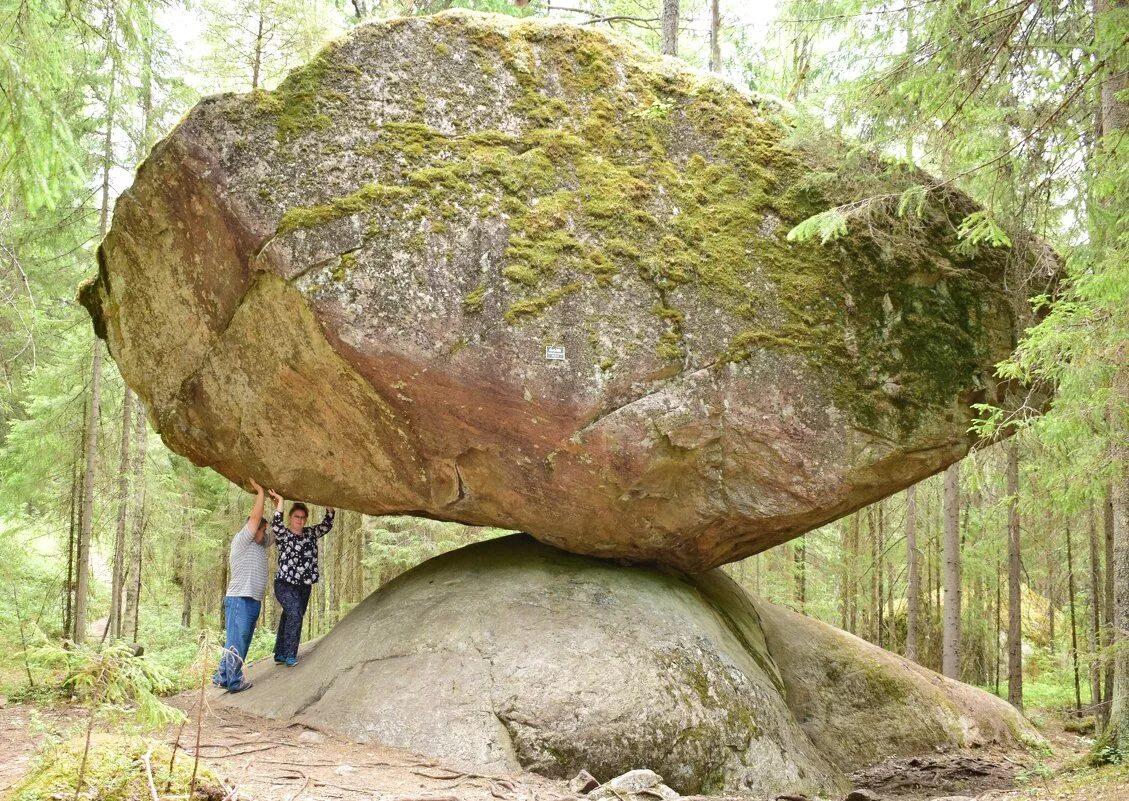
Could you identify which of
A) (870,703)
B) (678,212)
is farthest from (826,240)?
(870,703)

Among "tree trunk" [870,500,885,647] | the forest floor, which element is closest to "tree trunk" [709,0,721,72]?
"tree trunk" [870,500,885,647]

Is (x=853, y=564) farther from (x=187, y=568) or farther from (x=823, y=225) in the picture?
(x=187, y=568)

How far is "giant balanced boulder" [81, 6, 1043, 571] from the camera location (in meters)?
6.78

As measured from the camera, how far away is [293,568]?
26.5 ft

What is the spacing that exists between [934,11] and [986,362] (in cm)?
301

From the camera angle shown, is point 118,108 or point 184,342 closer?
point 184,342

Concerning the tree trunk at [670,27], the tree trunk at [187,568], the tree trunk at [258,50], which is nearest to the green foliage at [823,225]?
the tree trunk at [670,27]

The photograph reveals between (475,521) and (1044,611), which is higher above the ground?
(475,521)

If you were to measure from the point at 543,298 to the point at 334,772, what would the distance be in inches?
149

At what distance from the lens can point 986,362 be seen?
7512 mm

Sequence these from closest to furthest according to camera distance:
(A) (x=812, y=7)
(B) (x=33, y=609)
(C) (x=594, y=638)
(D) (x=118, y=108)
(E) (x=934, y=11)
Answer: (E) (x=934, y=11)
(C) (x=594, y=638)
(A) (x=812, y=7)
(D) (x=118, y=108)
(B) (x=33, y=609)

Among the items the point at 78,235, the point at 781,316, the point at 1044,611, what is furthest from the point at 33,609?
the point at 1044,611

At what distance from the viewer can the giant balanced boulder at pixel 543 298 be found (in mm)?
6777

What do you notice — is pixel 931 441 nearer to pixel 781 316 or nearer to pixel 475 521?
pixel 781 316
